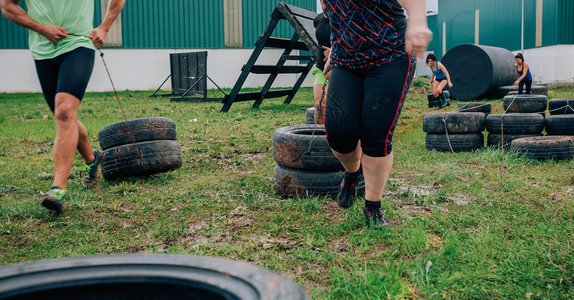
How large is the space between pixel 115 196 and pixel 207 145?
250 cm

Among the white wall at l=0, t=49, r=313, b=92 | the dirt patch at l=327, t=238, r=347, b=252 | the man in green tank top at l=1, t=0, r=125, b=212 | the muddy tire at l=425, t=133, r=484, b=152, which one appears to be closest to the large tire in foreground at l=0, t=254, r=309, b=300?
the dirt patch at l=327, t=238, r=347, b=252

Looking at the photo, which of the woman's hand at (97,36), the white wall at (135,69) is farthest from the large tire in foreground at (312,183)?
the white wall at (135,69)

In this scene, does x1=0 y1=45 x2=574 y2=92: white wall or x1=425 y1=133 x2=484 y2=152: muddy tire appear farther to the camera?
x1=0 y1=45 x2=574 y2=92: white wall

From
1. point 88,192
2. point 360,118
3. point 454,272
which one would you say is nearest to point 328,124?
point 360,118

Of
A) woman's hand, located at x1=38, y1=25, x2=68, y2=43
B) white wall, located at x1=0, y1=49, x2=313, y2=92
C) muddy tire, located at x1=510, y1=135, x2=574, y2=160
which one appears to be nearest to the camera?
woman's hand, located at x1=38, y1=25, x2=68, y2=43

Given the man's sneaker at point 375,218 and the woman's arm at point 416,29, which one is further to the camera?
the man's sneaker at point 375,218

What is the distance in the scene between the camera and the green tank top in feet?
11.9

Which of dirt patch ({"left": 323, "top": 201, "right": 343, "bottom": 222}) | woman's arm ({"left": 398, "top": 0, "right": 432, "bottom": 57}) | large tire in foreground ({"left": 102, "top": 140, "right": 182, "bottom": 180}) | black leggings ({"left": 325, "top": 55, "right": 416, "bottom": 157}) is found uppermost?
woman's arm ({"left": 398, "top": 0, "right": 432, "bottom": 57})

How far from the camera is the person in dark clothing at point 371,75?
2758mm

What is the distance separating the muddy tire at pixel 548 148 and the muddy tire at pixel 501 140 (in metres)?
0.60

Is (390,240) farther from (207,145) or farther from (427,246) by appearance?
(207,145)

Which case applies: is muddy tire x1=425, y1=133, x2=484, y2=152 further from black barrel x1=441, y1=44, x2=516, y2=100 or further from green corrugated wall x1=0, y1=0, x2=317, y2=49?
green corrugated wall x1=0, y1=0, x2=317, y2=49

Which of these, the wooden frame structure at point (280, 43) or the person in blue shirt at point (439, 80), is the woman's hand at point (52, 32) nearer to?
the wooden frame structure at point (280, 43)

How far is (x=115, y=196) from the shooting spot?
4.00 metres
